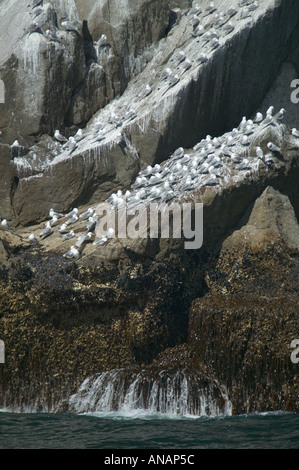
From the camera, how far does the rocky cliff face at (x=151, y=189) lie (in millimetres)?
12852

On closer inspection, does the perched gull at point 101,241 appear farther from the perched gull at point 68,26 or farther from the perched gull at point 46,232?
the perched gull at point 68,26

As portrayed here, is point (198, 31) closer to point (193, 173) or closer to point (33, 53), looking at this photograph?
point (33, 53)

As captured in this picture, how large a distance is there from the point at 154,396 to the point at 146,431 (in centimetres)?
144

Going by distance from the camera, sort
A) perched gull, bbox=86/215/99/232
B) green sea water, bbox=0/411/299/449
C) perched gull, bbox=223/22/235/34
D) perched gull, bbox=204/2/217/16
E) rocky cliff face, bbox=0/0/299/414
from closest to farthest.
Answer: green sea water, bbox=0/411/299/449, rocky cliff face, bbox=0/0/299/414, perched gull, bbox=86/215/99/232, perched gull, bbox=223/22/235/34, perched gull, bbox=204/2/217/16

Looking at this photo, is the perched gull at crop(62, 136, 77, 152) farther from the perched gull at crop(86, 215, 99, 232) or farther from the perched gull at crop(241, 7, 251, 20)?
the perched gull at crop(241, 7, 251, 20)

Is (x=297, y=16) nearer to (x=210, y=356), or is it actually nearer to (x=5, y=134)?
Result: (x=5, y=134)

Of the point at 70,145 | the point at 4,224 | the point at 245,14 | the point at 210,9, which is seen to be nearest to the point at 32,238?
the point at 4,224

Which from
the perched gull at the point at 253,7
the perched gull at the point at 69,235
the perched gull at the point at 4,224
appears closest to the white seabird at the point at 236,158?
the perched gull at the point at 69,235

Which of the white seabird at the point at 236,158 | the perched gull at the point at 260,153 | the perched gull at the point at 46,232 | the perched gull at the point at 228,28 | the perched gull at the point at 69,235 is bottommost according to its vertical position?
the perched gull at the point at 69,235

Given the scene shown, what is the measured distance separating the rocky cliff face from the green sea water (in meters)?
0.67

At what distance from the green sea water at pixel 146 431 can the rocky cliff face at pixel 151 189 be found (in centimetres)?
67

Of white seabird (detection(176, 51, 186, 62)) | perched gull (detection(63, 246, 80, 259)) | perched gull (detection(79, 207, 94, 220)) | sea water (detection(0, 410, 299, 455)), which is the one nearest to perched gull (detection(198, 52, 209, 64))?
white seabird (detection(176, 51, 186, 62))

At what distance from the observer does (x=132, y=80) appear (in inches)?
755

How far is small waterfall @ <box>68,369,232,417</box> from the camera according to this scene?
40.0 ft
